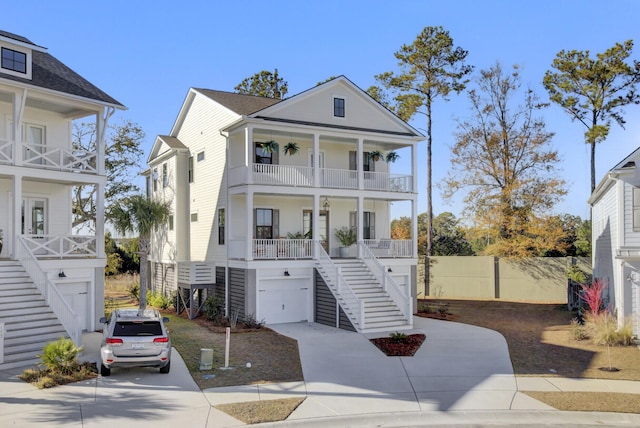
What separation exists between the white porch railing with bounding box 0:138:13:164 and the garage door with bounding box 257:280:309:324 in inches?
395

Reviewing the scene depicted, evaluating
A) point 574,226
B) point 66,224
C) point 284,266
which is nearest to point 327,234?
point 284,266

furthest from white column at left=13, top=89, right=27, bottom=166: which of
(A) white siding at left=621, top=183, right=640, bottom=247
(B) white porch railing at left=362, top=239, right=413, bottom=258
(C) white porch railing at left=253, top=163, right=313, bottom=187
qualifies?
(A) white siding at left=621, top=183, right=640, bottom=247

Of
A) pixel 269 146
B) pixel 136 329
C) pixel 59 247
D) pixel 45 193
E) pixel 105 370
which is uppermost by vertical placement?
pixel 269 146

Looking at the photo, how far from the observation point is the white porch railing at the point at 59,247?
20.3m

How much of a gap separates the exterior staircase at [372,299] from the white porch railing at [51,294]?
9462 millimetres

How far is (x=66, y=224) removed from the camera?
2359 centimetres

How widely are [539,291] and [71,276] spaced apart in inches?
943

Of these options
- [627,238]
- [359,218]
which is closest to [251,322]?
[359,218]

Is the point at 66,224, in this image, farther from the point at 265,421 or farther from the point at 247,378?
the point at 265,421

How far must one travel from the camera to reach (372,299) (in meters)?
22.6

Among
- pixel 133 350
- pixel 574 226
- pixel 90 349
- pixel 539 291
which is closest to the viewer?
pixel 133 350

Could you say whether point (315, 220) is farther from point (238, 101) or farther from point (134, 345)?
point (134, 345)

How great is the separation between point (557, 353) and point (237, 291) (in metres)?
12.5

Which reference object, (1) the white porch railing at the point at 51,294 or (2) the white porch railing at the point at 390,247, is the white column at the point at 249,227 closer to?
(2) the white porch railing at the point at 390,247
